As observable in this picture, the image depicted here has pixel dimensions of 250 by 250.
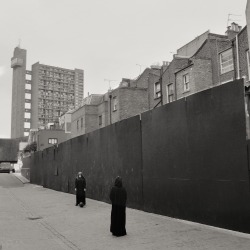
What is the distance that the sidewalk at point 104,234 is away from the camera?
7.55m

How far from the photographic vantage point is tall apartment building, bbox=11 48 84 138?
481 feet

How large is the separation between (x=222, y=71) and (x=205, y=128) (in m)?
19.0

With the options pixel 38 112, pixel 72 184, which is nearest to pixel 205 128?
pixel 72 184

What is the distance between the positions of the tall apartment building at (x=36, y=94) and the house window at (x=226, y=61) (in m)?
117

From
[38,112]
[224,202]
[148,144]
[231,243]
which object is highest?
[38,112]

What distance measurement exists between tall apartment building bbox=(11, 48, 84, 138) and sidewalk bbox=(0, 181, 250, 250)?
130415mm

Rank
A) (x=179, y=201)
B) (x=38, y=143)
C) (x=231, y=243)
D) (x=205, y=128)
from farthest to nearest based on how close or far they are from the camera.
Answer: (x=38, y=143)
(x=179, y=201)
(x=205, y=128)
(x=231, y=243)

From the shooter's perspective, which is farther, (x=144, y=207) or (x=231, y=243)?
(x=144, y=207)

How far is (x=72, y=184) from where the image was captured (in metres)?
22.0

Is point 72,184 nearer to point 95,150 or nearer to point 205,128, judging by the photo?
point 95,150

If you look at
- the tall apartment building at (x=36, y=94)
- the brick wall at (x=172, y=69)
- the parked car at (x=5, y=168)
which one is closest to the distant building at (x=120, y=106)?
the brick wall at (x=172, y=69)

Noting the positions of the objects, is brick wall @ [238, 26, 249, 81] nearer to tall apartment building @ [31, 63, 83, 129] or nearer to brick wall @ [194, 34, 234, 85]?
brick wall @ [194, 34, 234, 85]

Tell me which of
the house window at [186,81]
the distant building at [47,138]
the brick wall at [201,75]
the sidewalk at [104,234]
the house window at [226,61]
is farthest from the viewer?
the distant building at [47,138]

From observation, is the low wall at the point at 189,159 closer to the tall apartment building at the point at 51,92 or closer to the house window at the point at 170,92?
the house window at the point at 170,92
